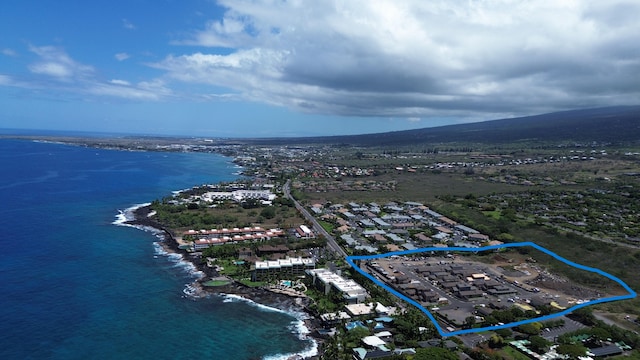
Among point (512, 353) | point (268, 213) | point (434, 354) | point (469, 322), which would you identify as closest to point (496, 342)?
point (512, 353)

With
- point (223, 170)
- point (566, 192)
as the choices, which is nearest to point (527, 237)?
point (566, 192)

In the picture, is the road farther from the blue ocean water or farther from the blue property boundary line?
the blue ocean water

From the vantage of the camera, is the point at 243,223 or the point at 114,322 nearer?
the point at 114,322

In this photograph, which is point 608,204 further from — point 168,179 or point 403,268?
point 168,179

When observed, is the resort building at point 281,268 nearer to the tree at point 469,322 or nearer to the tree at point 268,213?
the tree at point 469,322

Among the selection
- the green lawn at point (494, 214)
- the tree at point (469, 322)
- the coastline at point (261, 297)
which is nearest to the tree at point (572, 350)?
the tree at point (469, 322)

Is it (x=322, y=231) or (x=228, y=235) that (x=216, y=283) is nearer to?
(x=228, y=235)
